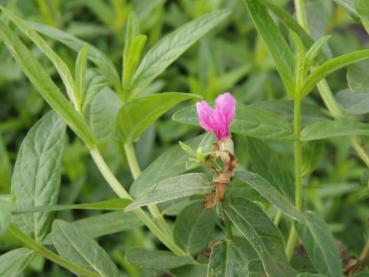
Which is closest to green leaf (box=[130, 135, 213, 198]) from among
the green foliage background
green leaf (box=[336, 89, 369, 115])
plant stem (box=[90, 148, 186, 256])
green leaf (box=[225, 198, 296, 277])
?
plant stem (box=[90, 148, 186, 256])

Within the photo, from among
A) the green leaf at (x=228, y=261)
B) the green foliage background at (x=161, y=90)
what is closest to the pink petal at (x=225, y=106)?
the green leaf at (x=228, y=261)

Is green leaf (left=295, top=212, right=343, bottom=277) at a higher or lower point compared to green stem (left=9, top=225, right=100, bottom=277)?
lower

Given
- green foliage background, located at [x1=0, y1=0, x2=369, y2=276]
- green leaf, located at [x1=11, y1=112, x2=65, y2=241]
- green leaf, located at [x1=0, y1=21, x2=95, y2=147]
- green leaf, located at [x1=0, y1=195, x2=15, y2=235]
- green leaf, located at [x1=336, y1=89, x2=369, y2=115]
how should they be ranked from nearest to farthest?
green leaf, located at [x1=0, y1=195, x2=15, y2=235], green leaf, located at [x1=0, y1=21, x2=95, y2=147], green leaf, located at [x1=11, y1=112, x2=65, y2=241], green leaf, located at [x1=336, y1=89, x2=369, y2=115], green foliage background, located at [x1=0, y1=0, x2=369, y2=276]

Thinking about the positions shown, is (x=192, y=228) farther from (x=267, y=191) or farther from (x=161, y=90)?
(x=161, y=90)

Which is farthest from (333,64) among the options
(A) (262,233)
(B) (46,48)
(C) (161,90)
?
(C) (161,90)

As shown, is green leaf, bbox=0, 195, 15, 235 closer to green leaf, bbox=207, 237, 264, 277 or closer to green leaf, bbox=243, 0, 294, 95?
green leaf, bbox=207, 237, 264, 277

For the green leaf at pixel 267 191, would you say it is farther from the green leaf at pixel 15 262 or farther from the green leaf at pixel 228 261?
the green leaf at pixel 15 262
